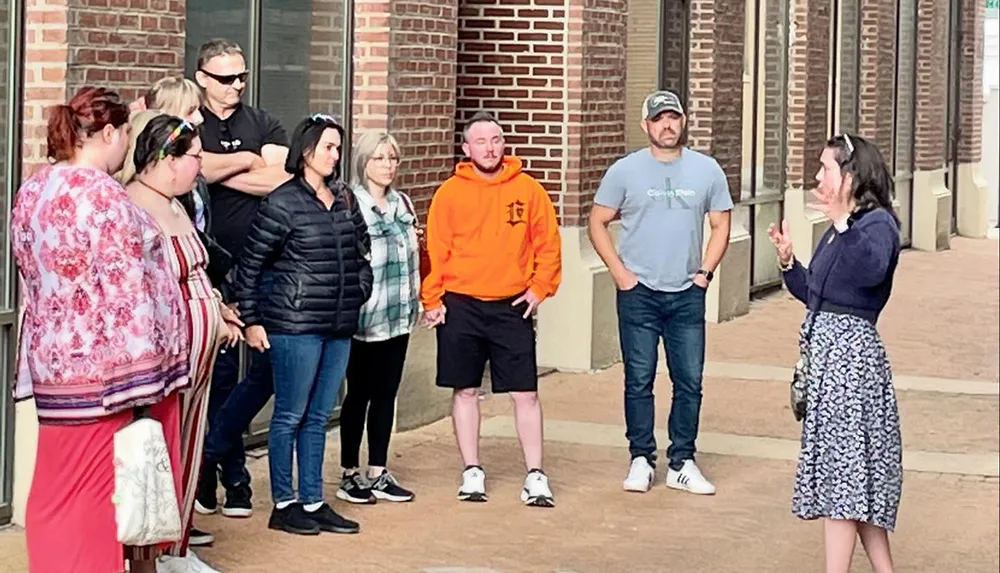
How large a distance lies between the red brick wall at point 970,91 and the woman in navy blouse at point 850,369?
22.7 meters

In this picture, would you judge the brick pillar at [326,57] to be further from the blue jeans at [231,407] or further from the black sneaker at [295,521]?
the black sneaker at [295,521]

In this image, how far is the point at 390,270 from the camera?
9367mm

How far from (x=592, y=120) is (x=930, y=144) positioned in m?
14.0

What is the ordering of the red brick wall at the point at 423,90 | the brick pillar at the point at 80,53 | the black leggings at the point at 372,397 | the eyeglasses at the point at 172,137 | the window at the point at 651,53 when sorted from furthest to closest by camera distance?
the window at the point at 651,53, the red brick wall at the point at 423,90, the black leggings at the point at 372,397, the brick pillar at the point at 80,53, the eyeglasses at the point at 172,137

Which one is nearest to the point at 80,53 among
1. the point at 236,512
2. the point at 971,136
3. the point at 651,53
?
the point at 236,512

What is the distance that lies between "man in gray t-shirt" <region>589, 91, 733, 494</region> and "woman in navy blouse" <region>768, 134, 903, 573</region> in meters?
2.39

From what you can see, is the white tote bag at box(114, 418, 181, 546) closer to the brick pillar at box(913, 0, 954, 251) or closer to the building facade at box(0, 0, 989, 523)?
the building facade at box(0, 0, 989, 523)

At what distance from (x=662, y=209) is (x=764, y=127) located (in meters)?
10.8

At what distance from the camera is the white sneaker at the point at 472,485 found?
9906 mm

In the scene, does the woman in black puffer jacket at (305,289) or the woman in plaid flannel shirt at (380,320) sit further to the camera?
the woman in plaid flannel shirt at (380,320)

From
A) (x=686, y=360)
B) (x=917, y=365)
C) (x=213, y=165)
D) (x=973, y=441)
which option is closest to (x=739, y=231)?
(x=917, y=365)

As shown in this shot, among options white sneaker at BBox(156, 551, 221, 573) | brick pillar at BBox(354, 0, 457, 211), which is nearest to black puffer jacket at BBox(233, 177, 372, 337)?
white sneaker at BBox(156, 551, 221, 573)

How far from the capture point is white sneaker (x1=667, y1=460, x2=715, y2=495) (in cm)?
1031

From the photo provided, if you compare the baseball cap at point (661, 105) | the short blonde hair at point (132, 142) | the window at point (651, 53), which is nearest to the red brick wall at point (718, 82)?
the window at point (651, 53)
